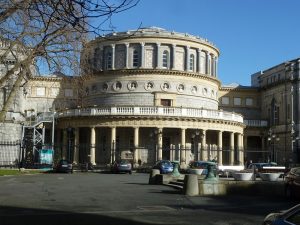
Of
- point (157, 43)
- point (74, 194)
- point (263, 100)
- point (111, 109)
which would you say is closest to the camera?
point (74, 194)

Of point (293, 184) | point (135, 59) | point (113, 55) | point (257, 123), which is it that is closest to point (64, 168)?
point (135, 59)

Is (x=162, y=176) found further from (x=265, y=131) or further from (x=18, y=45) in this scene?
(x=265, y=131)

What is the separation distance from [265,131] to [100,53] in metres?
27.8

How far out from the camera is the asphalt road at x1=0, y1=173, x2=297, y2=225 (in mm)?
14781

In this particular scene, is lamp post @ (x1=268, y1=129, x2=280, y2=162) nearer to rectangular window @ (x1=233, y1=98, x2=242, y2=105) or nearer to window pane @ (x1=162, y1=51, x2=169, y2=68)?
rectangular window @ (x1=233, y1=98, x2=242, y2=105)

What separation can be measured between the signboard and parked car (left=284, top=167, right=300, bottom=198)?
34131 millimetres

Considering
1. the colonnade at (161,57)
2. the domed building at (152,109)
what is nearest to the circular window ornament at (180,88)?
the domed building at (152,109)

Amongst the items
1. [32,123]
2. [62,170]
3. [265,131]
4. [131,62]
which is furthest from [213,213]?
[265,131]

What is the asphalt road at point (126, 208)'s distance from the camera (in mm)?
14781

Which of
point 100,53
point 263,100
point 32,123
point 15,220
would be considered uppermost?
point 100,53

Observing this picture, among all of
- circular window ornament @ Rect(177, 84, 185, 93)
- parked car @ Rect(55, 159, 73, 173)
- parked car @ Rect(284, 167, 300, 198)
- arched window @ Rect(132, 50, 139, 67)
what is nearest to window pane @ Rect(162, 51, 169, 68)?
circular window ornament @ Rect(177, 84, 185, 93)

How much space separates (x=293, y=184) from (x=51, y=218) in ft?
38.8

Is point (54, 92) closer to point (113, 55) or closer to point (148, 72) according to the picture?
point (113, 55)

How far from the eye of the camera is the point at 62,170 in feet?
159
